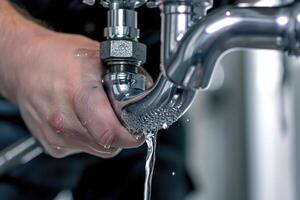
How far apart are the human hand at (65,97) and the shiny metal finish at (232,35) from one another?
0.31 ft

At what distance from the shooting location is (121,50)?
0.32m

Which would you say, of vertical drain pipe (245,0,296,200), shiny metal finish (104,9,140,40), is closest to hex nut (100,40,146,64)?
shiny metal finish (104,9,140,40)

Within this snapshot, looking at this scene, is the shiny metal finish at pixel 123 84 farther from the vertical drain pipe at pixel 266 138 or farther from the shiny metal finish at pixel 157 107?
the vertical drain pipe at pixel 266 138

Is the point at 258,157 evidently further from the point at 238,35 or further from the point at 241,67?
the point at 238,35

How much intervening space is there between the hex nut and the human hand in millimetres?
19

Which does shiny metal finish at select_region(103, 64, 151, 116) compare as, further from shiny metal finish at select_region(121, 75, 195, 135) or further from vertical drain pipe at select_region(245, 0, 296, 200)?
vertical drain pipe at select_region(245, 0, 296, 200)

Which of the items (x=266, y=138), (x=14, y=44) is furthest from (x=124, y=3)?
(x=266, y=138)

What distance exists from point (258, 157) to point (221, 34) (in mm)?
525

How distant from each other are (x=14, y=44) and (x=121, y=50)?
0.11 meters

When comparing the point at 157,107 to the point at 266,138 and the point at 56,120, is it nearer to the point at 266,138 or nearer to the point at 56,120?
the point at 56,120

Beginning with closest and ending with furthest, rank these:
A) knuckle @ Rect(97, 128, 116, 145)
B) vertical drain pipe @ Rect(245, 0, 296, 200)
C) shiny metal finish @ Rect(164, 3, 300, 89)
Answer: shiny metal finish @ Rect(164, 3, 300, 89) → knuckle @ Rect(97, 128, 116, 145) → vertical drain pipe @ Rect(245, 0, 296, 200)

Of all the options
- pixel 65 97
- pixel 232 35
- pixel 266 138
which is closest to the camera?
pixel 232 35

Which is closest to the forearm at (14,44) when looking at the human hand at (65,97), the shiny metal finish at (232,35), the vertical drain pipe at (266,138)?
the human hand at (65,97)

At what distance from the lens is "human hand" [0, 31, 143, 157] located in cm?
34
